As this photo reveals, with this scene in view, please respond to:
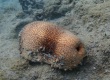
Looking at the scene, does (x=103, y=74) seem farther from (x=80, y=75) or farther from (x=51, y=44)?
(x=51, y=44)

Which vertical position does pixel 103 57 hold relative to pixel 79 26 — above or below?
below

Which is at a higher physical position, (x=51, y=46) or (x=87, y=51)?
(x=51, y=46)

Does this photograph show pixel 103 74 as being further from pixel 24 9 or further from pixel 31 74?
pixel 24 9

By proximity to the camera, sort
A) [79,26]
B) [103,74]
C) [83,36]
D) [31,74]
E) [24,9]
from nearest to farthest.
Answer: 1. [103,74]
2. [31,74]
3. [83,36]
4. [79,26]
5. [24,9]

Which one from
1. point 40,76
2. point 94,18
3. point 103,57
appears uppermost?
point 94,18

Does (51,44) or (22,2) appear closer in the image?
(51,44)

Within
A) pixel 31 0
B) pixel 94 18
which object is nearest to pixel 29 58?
pixel 94 18

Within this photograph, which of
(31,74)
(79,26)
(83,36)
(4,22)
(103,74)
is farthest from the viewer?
(4,22)
